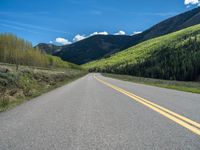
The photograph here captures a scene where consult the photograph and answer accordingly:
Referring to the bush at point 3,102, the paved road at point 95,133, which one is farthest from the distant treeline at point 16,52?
the paved road at point 95,133

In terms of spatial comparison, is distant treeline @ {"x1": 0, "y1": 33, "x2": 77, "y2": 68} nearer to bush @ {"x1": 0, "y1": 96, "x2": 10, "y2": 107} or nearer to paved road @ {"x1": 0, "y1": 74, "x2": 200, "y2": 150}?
bush @ {"x1": 0, "y1": 96, "x2": 10, "y2": 107}

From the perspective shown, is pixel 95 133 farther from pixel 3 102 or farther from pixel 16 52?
pixel 16 52

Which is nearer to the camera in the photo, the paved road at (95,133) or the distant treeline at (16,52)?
the paved road at (95,133)

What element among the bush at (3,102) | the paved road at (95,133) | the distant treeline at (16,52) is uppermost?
the distant treeline at (16,52)

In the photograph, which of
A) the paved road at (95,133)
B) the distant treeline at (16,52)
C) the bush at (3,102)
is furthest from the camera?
the distant treeline at (16,52)

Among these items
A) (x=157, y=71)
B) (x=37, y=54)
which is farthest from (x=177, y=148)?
(x=37, y=54)

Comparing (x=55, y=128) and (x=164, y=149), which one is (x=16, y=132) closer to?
(x=55, y=128)

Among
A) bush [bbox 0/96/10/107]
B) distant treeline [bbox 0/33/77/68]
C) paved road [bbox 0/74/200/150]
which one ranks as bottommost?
bush [bbox 0/96/10/107]

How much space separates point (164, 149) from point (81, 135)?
1671 mm

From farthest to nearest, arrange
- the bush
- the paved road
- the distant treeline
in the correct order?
the distant treeline < the bush < the paved road

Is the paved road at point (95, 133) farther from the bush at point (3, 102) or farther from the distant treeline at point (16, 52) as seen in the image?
the distant treeline at point (16, 52)

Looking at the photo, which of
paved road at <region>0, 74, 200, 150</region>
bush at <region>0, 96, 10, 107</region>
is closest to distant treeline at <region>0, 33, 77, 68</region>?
bush at <region>0, 96, 10, 107</region>

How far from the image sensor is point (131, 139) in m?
4.82

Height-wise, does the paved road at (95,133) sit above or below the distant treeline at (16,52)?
below
